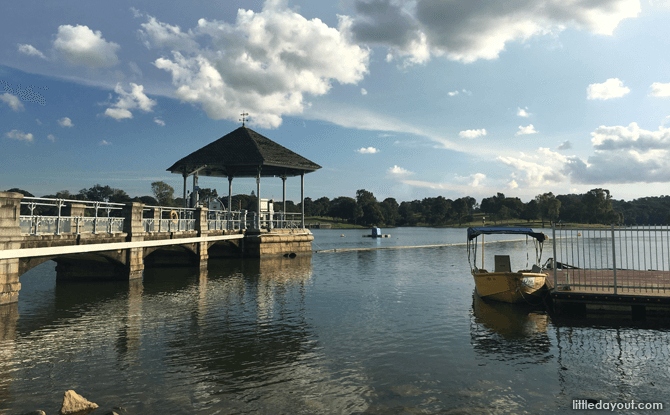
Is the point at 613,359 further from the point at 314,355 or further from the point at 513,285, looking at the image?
the point at 314,355

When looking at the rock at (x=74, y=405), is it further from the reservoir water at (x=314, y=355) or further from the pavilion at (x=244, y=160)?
the pavilion at (x=244, y=160)

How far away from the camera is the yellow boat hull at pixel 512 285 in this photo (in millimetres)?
Answer: 19062

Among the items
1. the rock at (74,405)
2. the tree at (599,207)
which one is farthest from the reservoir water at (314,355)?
the tree at (599,207)

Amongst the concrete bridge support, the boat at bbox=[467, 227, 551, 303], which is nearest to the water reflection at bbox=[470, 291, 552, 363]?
the boat at bbox=[467, 227, 551, 303]

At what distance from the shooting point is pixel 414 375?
33.9ft

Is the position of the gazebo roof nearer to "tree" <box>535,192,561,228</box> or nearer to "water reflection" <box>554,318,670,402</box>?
"water reflection" <box>554,318,670,402</box>

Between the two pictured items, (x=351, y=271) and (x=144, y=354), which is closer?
(x=144, y=354)

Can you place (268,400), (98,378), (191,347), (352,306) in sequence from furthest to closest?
(352,306)
(191,347)
(98,378)
(268,400)

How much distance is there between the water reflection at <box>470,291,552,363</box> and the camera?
12.3m

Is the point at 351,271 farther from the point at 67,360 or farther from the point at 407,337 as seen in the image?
the point at 67,360

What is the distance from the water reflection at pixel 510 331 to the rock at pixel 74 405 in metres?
10.7

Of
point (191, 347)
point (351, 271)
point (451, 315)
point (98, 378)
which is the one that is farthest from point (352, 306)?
point (351, 271)

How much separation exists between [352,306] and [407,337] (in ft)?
18.4

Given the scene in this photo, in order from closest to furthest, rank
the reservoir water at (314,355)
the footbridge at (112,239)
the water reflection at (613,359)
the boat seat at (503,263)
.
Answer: the reservoir water at (314,355)
the water reflection at (613,359)
the footbridge at (112,239)
the boat seat at (503,263)
